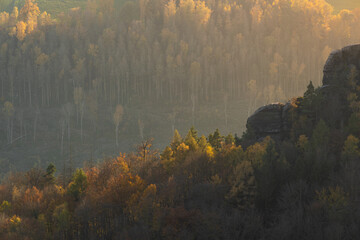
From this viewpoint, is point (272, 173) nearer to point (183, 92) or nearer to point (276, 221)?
point (276, 221)

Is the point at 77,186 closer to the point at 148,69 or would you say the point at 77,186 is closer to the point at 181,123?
the point at 181,123

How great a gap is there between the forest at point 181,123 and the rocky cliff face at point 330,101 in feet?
0.80

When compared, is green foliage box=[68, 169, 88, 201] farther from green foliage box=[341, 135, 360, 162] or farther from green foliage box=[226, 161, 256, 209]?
green foliage box=[341, 135, 360, 162]

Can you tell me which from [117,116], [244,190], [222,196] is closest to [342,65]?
[244,190]

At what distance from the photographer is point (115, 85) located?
124812mm

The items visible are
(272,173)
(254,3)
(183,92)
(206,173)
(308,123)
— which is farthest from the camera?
(254,3)

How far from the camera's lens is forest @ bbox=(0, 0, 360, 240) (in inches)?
1394

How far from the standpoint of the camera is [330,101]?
55875 mm

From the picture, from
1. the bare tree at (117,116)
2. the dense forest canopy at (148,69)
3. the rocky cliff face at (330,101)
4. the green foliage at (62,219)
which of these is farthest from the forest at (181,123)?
the dense forest canopy at (148,69)

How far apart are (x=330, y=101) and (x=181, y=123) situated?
5726cm

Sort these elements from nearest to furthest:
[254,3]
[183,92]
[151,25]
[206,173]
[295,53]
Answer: [206,173] < [183,92] < [295,53] < [151,25] < [254,3]

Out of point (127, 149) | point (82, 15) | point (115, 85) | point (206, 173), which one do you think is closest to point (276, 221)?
point (206, 173)

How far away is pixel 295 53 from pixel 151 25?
218 ft

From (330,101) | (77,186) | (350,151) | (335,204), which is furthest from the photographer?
(330,101)
